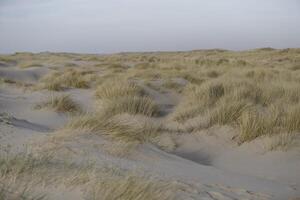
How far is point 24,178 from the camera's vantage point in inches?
116

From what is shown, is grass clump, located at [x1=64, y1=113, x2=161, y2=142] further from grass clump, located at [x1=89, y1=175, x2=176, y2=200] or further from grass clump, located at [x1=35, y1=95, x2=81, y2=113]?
grass clump, located at [x1=35, y1=95, x2=81, y2=113]

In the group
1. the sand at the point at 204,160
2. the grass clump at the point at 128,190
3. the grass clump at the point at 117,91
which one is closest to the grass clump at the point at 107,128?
the sand at the point at 204,160

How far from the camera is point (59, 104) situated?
7.84 metres

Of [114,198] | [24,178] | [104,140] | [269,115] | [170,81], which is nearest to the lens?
[114,198]

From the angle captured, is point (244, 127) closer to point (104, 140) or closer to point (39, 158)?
point (104, 140)

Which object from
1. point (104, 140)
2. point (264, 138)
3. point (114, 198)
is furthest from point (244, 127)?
point (114, 198)

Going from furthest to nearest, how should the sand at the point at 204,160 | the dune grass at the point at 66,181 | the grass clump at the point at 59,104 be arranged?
the grass clump at the point at 59,104, the sand at the point at 204,160, the dune grass at the point at 66,181

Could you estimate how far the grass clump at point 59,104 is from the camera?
307 inches

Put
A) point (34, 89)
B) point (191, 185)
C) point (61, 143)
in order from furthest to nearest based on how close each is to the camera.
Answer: point (34, 89) → point (61, 143) → point (191, 185)

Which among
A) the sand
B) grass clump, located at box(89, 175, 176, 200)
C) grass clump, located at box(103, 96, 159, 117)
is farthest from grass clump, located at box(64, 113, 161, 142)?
grass clump, located at box(89, 175, 176, 200)

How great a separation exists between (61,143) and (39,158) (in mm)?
Answer: 1022

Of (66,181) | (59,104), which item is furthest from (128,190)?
(59,104)

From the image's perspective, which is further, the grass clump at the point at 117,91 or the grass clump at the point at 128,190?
the grass clump at the point at 117,91

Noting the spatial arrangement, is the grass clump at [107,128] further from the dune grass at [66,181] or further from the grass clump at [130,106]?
the grass clump at [130,106]
